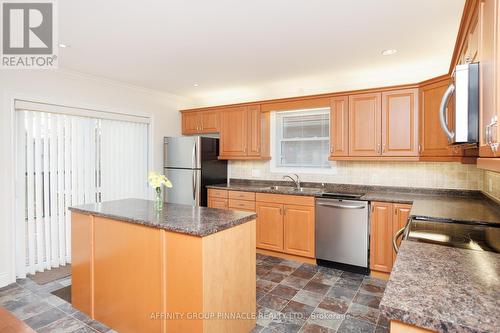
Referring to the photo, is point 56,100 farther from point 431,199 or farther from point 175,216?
point 431,199

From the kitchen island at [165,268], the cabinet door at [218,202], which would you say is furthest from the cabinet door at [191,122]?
the kitchen island at [165,268]

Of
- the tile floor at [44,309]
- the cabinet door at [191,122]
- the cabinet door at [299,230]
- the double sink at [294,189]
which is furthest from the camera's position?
the cabinet door at [191,122]

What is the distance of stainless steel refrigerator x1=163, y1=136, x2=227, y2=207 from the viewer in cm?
445

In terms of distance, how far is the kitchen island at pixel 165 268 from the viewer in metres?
1.80

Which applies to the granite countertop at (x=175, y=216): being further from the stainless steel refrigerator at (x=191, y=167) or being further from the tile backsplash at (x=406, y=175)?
the tile backsplash at (x=406, y=175)

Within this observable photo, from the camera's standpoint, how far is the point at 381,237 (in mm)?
3209

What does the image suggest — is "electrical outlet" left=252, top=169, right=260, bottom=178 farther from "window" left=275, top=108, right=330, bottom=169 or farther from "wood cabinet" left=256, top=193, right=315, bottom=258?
"wood cabinet" left=256, top=193, right=315, bottom=258

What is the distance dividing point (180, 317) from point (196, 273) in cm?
35

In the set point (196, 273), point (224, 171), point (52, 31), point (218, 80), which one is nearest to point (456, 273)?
point (196, 273)

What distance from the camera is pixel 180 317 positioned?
1.85 metres

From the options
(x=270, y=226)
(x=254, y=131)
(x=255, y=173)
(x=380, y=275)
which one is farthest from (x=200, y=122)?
(x=380, y=275)

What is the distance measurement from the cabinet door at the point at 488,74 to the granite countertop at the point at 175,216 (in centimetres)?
144

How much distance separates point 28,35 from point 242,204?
9.94 feet

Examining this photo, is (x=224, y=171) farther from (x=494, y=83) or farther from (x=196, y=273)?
(x=494, y=83)
